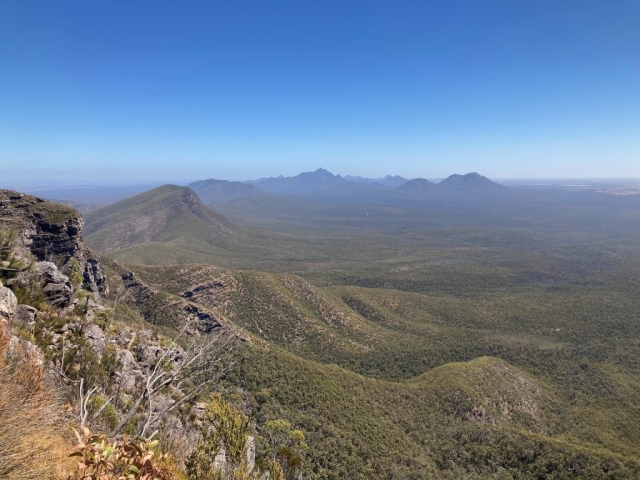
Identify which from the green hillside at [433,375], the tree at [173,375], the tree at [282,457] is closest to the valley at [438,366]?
the green hillside at [433,375]

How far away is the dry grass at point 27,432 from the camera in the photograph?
154 inches

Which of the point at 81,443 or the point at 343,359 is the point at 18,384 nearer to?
the point at 81,443

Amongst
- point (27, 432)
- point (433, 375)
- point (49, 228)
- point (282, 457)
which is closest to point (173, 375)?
point (27, 432)

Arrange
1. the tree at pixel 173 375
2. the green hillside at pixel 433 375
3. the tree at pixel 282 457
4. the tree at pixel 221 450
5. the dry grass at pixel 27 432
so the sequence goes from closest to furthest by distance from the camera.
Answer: the dry grass at pixel 27 432, the tree at pixel 173 375, the tree at pixel 221 450, the tree at pixel 282 457, the green hillside at pixel 433 375

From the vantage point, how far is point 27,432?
4.54m

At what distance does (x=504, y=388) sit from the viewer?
163 ft

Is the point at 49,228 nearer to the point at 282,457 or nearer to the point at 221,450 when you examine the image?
the point at 282,457

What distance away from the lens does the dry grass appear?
12.9 ft

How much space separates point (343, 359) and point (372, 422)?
21.2 meters

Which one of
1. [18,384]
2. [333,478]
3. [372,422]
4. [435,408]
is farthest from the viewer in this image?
[435,408]

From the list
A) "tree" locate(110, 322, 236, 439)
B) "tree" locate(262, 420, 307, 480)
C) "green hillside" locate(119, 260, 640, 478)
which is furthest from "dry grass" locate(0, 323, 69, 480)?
"green hillside" locate(119, 260, 640, 478)

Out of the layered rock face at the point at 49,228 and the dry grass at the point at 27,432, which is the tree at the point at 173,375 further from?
the layered rock face at the point at 49,228

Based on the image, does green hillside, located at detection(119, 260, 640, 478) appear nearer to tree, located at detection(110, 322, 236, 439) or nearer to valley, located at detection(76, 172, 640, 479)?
valley, located at detection(76, 172, 640, 479)

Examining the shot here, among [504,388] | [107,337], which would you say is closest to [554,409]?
[504,388]
